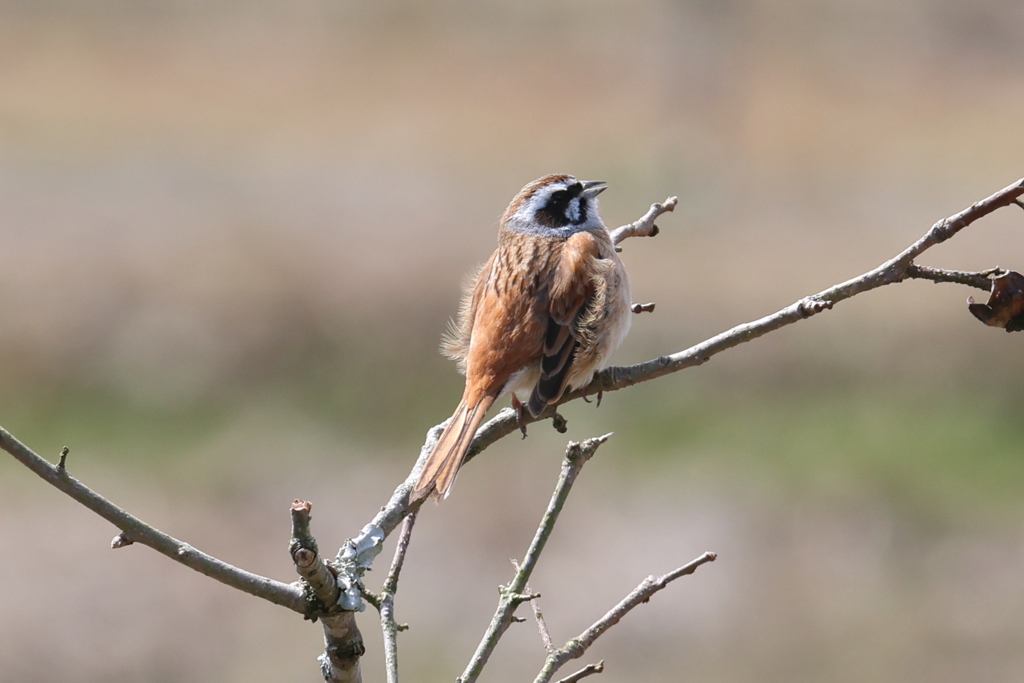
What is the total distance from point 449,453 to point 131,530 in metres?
1.41

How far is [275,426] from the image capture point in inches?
475

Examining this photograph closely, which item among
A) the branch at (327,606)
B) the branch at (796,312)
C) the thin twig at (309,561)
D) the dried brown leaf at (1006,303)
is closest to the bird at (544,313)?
the branch at (796,312)

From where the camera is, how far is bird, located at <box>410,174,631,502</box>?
470cm

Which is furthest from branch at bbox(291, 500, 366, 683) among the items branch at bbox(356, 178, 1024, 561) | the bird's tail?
the bird's tail

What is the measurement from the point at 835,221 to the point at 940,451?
5860 millimetres

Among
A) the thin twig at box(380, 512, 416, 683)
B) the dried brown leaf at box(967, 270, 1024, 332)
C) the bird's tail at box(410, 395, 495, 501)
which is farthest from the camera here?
the bird's tail at box(410, 395, 495, 501)

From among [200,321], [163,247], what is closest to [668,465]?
[200,321]

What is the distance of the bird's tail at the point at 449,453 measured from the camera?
3.35 meters

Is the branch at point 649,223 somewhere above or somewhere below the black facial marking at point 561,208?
below

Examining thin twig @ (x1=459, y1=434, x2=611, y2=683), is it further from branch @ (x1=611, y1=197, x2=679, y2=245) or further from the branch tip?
branch @ (x1=611, y1=197, x2=679, y2=245)

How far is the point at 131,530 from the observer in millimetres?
2447

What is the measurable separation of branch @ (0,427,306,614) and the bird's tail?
29.2 inches

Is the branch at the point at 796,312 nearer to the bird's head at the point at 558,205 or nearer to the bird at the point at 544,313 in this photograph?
the bird at the point at 544,313

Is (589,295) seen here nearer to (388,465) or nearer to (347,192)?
(388,465)
